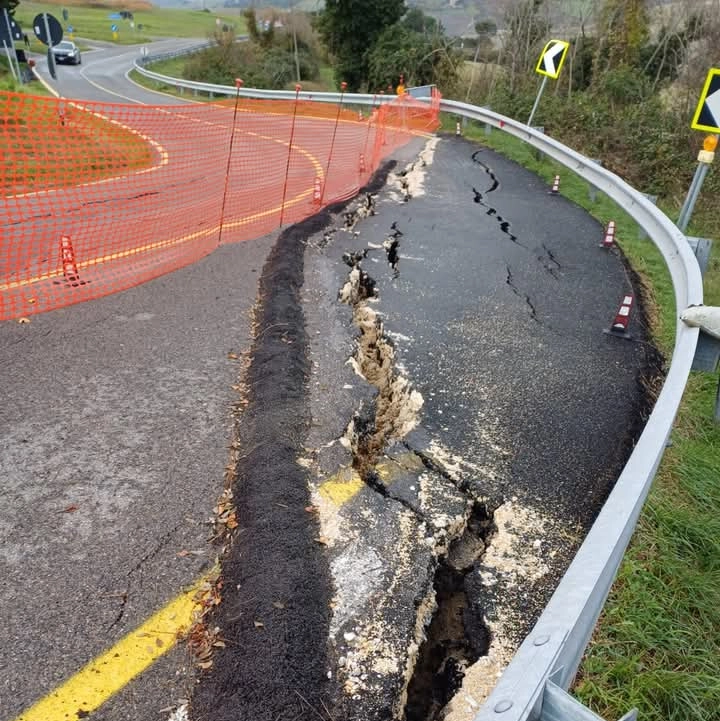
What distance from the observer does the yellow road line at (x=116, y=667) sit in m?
2.14

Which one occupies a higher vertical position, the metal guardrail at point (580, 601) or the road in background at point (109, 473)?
the metal guardrail at point (580, 601)

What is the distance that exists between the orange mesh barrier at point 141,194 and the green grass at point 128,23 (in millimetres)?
34174

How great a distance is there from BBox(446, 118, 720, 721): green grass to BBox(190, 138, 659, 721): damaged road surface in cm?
30

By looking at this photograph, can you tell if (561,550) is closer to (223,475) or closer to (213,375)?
(223,475)

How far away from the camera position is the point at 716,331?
335cm

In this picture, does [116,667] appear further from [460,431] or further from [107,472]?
[460,431]

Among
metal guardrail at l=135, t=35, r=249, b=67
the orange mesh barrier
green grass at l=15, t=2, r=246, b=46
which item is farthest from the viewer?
green grass at l=15, t=2, r=246, b=46

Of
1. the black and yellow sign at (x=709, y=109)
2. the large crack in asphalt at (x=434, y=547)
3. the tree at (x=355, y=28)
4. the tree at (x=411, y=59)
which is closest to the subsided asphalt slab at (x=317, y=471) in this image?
the large crack in asphalt at (x=434, y=547)

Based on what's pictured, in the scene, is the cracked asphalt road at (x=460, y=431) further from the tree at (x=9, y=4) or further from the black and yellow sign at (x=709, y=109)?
the tree at (x=9, y=4)

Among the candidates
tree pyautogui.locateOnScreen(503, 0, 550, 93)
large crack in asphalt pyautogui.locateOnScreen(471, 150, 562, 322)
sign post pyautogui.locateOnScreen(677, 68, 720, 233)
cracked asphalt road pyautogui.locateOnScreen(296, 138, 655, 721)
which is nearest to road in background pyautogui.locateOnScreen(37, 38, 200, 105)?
tree pyautogui.locateOnScreen(503, 0, 550, 93)

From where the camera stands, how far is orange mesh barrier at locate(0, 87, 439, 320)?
6.00 meters

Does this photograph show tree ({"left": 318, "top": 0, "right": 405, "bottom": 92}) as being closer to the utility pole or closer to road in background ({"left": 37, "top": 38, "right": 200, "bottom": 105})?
the utility pole

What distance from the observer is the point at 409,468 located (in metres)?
3.52

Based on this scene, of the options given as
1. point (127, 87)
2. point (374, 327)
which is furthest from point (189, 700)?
point (127, 87)
